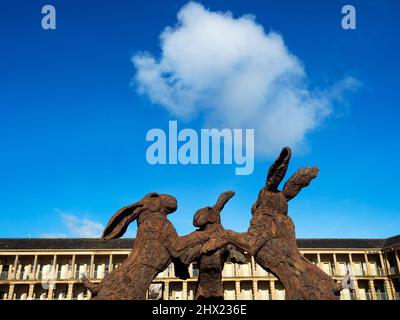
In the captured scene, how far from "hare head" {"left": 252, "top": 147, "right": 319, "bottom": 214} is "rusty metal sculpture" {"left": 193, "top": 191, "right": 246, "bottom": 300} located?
96 cm

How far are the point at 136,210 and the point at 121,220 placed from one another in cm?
41

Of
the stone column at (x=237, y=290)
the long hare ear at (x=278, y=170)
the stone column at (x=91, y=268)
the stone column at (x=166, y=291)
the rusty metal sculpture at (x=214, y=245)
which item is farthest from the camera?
the stone column at (x=237, y=290)

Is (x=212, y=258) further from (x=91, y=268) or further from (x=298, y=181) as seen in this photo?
(x=91, y=268)

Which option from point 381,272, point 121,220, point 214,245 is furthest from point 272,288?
point 121,220

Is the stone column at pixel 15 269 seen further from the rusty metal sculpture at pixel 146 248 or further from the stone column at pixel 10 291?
the rusty metal sculpture at pixel 146 248

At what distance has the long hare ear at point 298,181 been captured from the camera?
25.1ft

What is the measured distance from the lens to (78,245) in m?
41.9

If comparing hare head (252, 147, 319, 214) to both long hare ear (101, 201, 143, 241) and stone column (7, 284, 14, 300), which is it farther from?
stone column (7, 284, 14, 300)

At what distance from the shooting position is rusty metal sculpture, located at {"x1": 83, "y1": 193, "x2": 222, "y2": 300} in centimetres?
670

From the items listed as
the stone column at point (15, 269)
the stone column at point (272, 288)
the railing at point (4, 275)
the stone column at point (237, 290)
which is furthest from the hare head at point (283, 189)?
the railing at point (4, 275)

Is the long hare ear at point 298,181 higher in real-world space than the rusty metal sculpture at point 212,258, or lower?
higher
